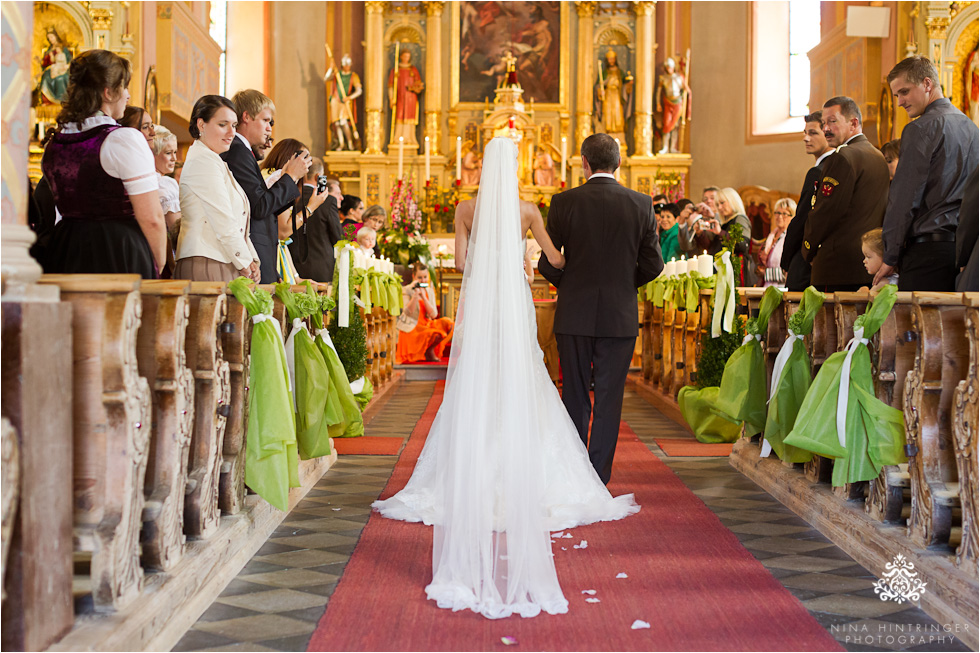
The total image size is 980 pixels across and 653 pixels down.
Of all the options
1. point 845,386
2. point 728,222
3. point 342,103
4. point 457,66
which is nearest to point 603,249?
point 845,386

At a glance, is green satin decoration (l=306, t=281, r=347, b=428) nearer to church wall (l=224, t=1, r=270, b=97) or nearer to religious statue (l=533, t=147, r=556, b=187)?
religious statue (l=533, t=147, r=556, b=187)

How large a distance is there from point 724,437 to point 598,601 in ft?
10.00

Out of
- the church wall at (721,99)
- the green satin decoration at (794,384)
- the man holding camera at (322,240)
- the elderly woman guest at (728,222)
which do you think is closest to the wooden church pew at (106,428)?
the green satin decoration at (794,384)

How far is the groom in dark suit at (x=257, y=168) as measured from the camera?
4.03m

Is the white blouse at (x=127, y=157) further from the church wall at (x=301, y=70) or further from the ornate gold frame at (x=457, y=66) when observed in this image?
the church wall at (x=301, y=70)

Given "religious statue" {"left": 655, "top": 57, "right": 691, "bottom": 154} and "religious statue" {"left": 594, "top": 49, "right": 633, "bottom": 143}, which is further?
"religious statue" {"left": 594, "top": 49, "right": 633, "bottom": 143}

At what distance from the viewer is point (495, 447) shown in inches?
118

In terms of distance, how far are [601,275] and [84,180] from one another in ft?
6.96

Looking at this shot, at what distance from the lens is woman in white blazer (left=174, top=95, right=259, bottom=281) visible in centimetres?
362

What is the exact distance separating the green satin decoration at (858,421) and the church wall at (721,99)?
39.7ft

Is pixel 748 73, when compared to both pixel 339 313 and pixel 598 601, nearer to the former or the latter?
pixel 339 313

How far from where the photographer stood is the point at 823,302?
385 cm

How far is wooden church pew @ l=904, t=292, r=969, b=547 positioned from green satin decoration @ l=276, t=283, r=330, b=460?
2.15m

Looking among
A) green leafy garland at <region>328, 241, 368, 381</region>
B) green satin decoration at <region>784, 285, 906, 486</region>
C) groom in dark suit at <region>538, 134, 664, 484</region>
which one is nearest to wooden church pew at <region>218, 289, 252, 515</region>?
groom in dark suit at <region>538, 134, 664, 484</region>
